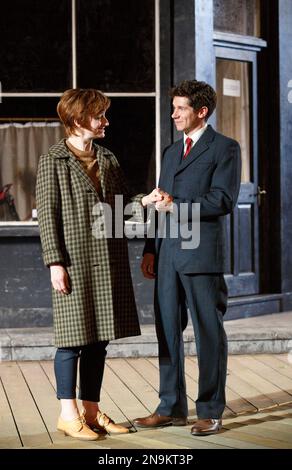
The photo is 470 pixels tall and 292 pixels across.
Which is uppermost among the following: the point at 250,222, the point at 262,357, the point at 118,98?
the point at 118,98

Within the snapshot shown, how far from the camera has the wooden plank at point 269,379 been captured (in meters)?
7.19

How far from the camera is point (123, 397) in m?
7.14

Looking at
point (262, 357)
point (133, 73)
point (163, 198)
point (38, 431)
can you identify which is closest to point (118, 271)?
point (163, 198)

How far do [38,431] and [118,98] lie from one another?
12.3 feet

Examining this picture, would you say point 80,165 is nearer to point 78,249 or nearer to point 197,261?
point 78,249

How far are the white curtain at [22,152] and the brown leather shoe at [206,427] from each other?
3.52 m

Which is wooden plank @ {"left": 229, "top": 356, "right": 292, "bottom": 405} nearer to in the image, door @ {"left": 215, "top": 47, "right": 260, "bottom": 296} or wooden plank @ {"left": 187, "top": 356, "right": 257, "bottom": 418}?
wooden plank @ {"left": 187, "top": 356, "right": 257, "bottom": 418}

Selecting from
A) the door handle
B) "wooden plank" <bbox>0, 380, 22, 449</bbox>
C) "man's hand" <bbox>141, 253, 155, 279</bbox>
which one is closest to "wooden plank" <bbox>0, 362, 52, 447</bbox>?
"wooden plank" <bbox>0, 380, 22, 449</bbox>

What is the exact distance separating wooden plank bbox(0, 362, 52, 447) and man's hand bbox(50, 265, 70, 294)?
821 millimetres

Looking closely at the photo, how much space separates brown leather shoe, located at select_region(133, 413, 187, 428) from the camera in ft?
20.5

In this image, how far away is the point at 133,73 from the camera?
920cm

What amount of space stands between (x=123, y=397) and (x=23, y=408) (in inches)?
27.0
